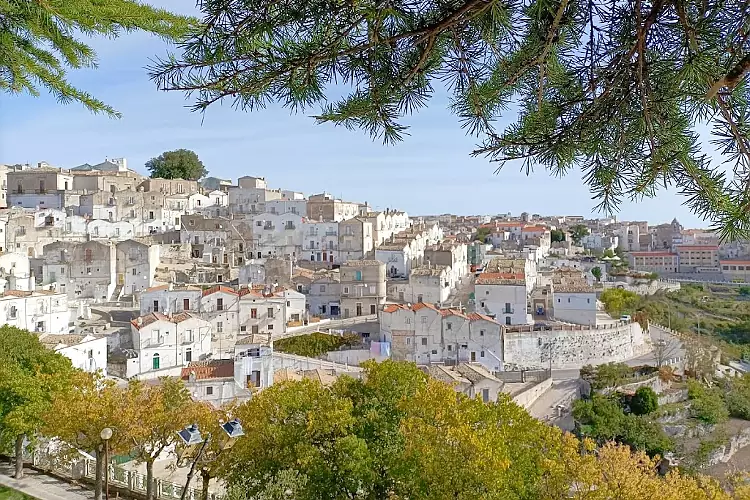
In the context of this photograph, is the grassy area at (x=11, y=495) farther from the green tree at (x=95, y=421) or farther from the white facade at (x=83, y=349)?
the white facade at (x=83, y=349)

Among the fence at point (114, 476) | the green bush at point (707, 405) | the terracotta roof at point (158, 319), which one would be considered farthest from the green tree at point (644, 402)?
the fence at point (114, 476)

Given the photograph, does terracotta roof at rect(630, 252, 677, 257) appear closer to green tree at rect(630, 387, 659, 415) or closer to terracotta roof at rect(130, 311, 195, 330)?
green tree at rect(630, 387, 659, 415)

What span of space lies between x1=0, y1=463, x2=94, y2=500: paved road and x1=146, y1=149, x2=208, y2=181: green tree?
43.2 meters

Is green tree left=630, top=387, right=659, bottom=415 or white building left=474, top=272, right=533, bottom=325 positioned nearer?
green tree left=630, top=387, right=659, bottom=415

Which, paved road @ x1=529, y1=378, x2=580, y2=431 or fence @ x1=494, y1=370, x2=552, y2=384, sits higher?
fence @ x1=494, y1=370, x2=552, y2=384

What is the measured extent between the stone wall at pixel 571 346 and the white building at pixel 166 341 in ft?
42.6

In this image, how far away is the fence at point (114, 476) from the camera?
10672 mm

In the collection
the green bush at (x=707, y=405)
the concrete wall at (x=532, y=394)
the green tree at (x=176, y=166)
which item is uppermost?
the green tree at (x=176, y=166)

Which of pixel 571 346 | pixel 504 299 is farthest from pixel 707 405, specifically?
pixel 504 299

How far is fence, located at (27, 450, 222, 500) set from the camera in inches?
420

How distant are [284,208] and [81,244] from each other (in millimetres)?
14589

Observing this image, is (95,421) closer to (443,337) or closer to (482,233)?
(443,337)

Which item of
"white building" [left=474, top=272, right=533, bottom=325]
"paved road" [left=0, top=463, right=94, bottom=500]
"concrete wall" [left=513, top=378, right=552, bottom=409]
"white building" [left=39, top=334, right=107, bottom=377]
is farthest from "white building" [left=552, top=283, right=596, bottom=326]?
"paved road" [left=0, top=463, right=94, bottom=500]

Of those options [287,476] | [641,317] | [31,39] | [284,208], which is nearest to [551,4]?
[31,39]
